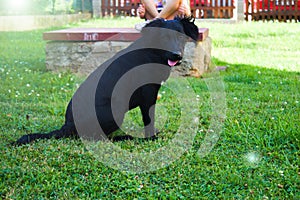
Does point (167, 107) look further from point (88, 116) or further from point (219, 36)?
point (219, 36)

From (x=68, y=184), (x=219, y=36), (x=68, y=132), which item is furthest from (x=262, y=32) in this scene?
(x=68, y=184)

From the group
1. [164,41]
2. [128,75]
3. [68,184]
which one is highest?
[164,41]

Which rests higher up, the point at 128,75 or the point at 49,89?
the point at 128,75

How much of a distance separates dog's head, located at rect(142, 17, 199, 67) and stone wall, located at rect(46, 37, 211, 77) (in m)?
2.64

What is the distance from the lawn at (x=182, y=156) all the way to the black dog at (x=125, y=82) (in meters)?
0.17

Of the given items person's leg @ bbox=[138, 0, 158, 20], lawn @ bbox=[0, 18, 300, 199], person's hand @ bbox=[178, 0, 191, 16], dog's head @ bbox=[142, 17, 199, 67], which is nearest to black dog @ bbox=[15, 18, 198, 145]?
dog's head @ bbox=[142, 17, 199, 67]

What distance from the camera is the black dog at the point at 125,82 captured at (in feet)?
12.5

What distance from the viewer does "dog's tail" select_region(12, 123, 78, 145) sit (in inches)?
151

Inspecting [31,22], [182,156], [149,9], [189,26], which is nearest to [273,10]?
[31,22]

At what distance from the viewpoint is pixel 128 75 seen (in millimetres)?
3902

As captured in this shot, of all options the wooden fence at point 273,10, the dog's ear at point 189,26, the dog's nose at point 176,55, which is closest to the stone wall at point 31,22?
the wooden fence at point 273,10

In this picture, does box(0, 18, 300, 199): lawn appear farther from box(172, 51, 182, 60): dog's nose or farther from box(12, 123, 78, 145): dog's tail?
box(172, 51, 182, 60): dog's nose

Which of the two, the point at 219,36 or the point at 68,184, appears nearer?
the point at 68,184

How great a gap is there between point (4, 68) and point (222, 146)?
4.64 meters
